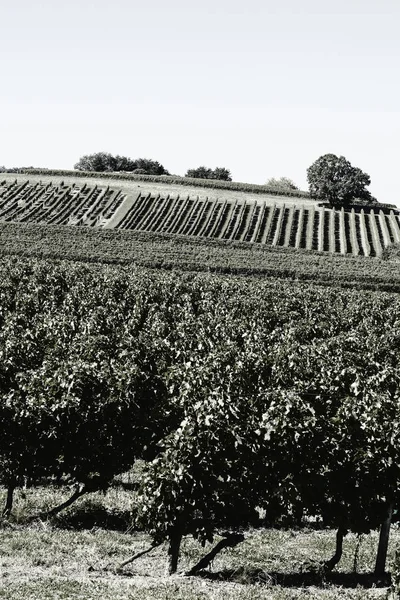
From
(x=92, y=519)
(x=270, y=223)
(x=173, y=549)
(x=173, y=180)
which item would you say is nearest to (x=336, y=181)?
(x=270, y=223)

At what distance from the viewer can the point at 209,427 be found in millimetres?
18109

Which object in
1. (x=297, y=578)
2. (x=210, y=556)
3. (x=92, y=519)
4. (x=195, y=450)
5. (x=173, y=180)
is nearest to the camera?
(x=195, y=450)

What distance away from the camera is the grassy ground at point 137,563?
15.1 m

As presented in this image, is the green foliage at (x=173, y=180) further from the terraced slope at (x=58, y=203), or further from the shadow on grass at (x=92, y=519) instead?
the shadow on grass at (x=92, y=519)

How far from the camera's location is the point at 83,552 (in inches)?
741

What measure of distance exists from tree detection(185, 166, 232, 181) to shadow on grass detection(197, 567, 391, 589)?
150m

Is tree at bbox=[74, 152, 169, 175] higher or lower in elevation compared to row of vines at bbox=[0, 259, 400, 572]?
higher

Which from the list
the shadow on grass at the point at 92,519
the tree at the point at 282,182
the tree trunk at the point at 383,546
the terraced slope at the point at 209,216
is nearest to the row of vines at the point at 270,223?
the terraced slope at the point at 209,216

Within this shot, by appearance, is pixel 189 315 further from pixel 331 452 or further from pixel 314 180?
pixel 314 180

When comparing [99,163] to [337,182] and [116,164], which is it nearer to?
[116,164]

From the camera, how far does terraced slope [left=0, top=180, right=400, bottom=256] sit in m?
110

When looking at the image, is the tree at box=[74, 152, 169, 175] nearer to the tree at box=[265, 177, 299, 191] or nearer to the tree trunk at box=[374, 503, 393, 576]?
the tree at box=[265, 177, 299, 191]

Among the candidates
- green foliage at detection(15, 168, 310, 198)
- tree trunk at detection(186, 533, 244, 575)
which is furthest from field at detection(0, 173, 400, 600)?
green foliage at detection(15, 168, 310, 198)

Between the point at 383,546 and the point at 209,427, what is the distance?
6.30 m
